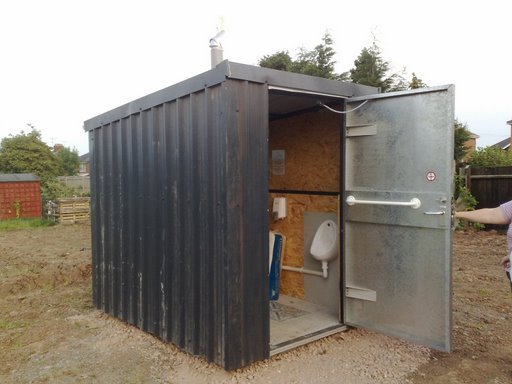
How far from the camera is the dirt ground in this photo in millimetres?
3385

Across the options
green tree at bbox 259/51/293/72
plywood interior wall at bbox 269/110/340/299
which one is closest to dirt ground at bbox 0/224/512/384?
plywood interior wall at bbox 269/110/340/299

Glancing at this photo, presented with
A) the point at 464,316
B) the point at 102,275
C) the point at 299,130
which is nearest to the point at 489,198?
the point at 464,316

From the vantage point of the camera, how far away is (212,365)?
138 inches

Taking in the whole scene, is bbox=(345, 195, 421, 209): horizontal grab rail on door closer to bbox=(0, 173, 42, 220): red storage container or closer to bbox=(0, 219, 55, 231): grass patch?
bbox=(0, 219, 55, 231): grass patch

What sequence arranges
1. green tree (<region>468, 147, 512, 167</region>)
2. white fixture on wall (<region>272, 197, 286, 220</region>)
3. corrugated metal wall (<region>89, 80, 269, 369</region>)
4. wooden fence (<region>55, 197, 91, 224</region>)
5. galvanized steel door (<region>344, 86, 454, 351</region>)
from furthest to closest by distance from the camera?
wooden fence (<region>55, 197, 91, 224</region>)
green tree (<region>468, 147, 512, 167</region>)
white fixture on wall (<region>272, 197, 286, 220</region>)
galvanized steel door (<region>344, 86, 454, 351</region>)
corrugated metal wall (<region>89, 80, 269, 369</region>)

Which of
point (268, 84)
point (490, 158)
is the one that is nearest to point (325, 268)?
point (268, 84)

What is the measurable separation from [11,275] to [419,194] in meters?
7.01

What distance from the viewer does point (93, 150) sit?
5.32m

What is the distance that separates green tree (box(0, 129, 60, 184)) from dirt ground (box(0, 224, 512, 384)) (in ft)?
79.3

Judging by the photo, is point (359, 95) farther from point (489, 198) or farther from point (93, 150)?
point (489, 198)

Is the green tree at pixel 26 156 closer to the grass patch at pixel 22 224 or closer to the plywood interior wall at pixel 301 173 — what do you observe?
the grass patch at pixel 22 224

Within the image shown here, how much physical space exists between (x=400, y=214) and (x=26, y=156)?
28.8 meters

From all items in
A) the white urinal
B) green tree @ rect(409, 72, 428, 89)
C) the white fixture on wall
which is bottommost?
the white urinal

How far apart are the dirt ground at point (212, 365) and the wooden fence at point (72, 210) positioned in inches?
397
